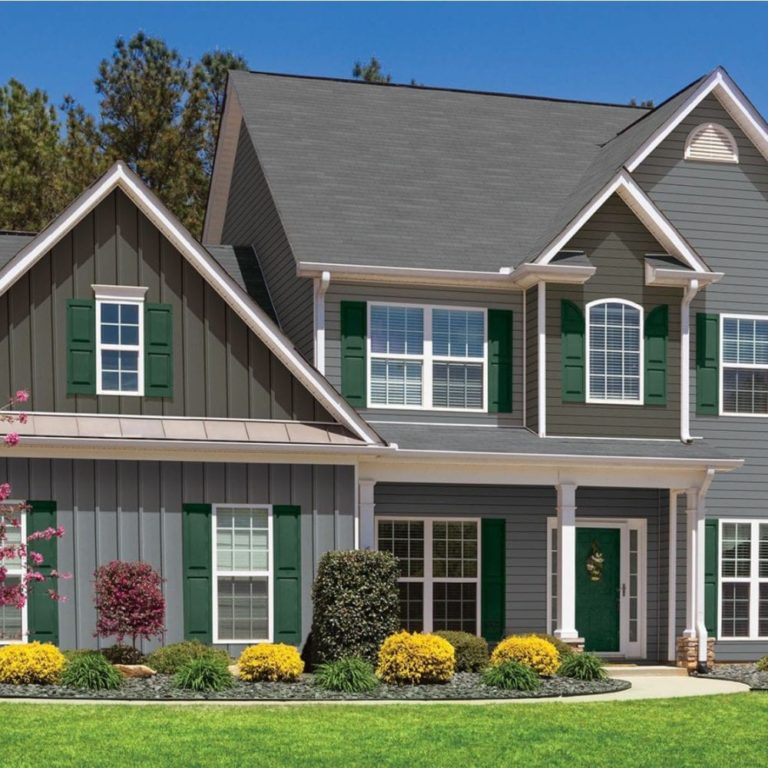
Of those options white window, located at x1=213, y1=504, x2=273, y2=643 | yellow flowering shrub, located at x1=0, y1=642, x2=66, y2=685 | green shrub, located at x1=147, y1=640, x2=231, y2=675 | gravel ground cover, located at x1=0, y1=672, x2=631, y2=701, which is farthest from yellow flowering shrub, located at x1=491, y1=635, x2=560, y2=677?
yellow flowering shrub, located at x1=0, y1=642, x2=66, y2=685

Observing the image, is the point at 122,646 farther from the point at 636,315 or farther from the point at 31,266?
the point at 636,315

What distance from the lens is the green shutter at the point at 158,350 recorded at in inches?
837

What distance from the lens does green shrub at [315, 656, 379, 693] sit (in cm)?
Result: 1825

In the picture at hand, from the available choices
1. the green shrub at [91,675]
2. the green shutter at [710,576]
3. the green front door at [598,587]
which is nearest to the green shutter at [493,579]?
the green front door at [598,587]

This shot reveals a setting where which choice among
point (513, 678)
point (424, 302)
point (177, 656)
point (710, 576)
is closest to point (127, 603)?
point (177, 656)

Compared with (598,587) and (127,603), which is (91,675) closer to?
(127,603)

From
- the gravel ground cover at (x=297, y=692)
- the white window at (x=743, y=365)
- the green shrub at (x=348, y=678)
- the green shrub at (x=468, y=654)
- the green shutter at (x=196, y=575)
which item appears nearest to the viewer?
the gravel ground cover at (x=297, y=692)

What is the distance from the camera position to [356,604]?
786 inches

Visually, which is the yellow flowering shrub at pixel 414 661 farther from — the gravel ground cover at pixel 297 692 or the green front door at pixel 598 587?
the green front door at pixel 598 587

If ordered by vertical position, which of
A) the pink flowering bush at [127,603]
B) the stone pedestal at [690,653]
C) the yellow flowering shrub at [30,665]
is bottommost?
the stone pedestal at [690,653]

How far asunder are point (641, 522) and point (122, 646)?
927cm

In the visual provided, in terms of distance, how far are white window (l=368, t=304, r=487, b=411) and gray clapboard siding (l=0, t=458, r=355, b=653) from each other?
2719mm

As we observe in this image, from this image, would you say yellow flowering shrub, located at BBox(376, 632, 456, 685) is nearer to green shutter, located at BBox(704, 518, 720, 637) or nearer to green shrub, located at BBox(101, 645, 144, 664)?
green shrub, located at BBox(101, 645, 144, 664)

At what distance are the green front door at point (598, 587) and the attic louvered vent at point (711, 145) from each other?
639cm
